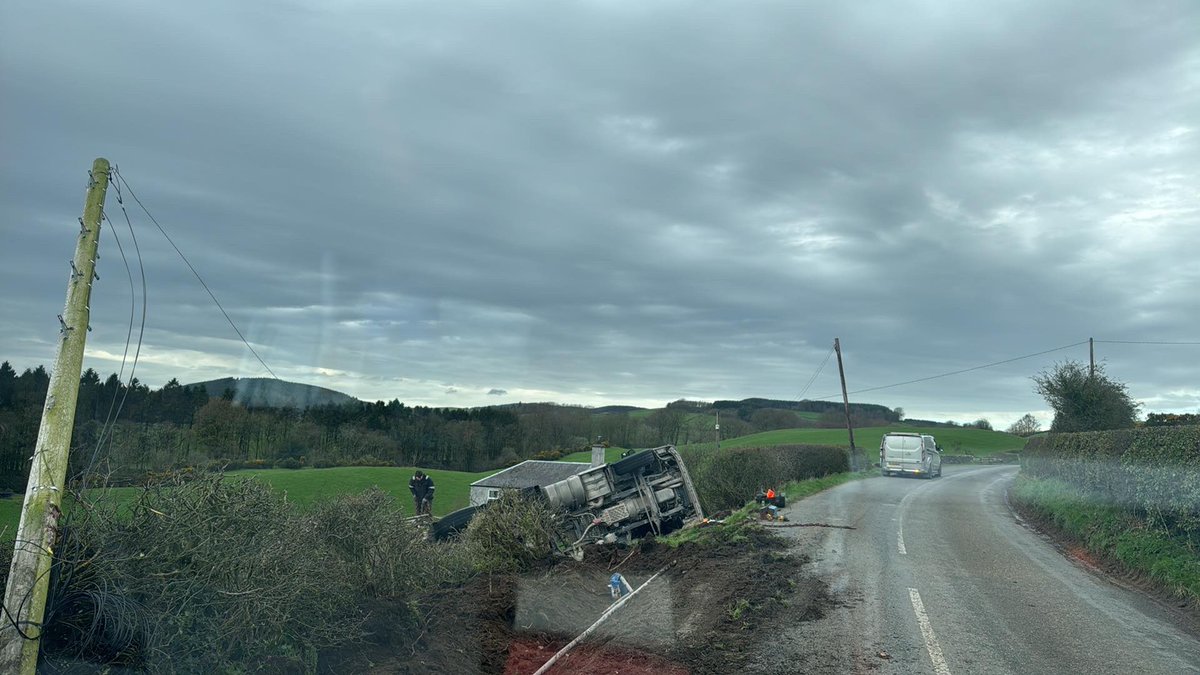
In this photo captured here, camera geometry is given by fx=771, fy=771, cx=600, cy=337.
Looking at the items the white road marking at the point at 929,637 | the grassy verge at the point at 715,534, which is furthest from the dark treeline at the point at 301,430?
the grassy verge at the point at 715,534

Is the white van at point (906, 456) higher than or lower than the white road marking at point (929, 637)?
higher

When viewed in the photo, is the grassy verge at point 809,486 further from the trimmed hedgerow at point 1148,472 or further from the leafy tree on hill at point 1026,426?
the leafy tree on hill at point 1026,426

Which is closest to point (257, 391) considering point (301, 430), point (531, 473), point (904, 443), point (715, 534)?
point (301, 430)

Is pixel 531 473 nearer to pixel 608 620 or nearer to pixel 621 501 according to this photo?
pixel 621 501

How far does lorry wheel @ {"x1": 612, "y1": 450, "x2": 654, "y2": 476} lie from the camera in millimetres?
17781

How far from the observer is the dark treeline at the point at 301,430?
7.09 m

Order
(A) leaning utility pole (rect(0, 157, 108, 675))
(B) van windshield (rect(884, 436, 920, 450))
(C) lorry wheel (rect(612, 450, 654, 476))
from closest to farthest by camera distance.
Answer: (A) leaning utility pole (rect(0, 157, 108, 675))
(C) lorry wheel (rect(612, 450, 654, 476))
(B) van windshield (rect(884, 436, 920, 450))

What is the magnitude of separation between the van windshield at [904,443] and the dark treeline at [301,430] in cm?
833

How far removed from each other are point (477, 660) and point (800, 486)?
23.0 m

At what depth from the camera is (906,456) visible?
129 feet

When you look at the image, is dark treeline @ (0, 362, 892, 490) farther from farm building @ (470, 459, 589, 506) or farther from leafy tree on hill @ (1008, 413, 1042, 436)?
leafy tree on hill @ (1008, 413, 1042, 436)

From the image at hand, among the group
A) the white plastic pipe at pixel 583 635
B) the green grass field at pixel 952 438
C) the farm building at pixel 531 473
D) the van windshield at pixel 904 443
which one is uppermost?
the green grass field at pixel 952 438

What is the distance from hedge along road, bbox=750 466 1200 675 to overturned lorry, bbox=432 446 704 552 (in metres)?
2.71

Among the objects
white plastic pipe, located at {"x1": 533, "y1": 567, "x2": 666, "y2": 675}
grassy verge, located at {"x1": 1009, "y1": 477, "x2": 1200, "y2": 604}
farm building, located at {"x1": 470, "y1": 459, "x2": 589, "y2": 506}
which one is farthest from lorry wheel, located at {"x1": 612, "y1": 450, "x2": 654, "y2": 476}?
farm building, located at {"x1": 470, "y1": 459, "x2": 589, "y2": 506}
